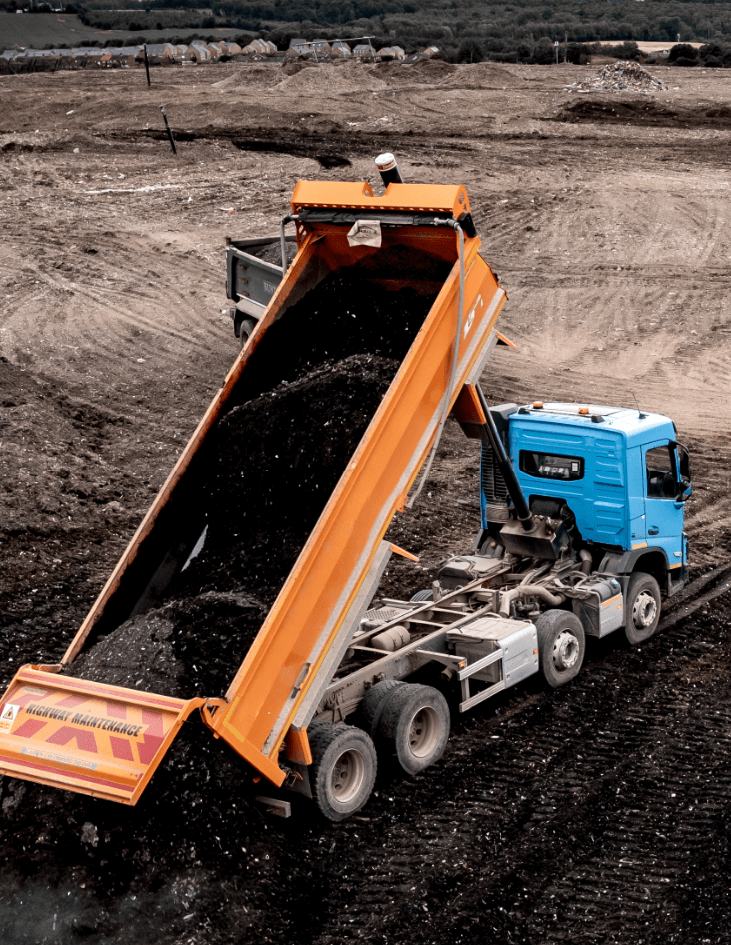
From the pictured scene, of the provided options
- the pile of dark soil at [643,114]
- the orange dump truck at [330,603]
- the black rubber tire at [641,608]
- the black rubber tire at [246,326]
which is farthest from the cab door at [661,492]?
the pile of dark soil at [643,114]

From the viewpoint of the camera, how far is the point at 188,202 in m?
26.2

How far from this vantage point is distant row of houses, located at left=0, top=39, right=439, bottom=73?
41812 mm

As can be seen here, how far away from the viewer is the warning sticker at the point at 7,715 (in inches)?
281

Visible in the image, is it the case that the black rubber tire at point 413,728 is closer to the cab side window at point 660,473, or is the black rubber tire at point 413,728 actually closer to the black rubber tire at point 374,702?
the black rubber tire at point 374,702

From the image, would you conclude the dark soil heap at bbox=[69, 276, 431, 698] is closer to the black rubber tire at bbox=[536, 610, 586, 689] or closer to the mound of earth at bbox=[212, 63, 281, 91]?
the black rubber tire at bbox=[536, 610, 586, 689]

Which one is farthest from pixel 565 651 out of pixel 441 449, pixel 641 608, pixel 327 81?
pixel 327 81

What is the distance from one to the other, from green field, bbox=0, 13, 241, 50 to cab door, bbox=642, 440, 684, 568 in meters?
44.5

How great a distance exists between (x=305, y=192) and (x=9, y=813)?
16.8 feet

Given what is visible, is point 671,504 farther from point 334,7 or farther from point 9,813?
point 334,7

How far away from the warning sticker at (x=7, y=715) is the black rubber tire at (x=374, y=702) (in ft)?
8.16

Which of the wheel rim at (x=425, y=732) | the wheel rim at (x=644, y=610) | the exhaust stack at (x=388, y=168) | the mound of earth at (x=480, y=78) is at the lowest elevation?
the wheel rim at (x=644, y=610)

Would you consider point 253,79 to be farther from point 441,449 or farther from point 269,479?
point 269,479

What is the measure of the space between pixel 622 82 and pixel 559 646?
96.3 feet

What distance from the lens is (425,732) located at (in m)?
8.48
